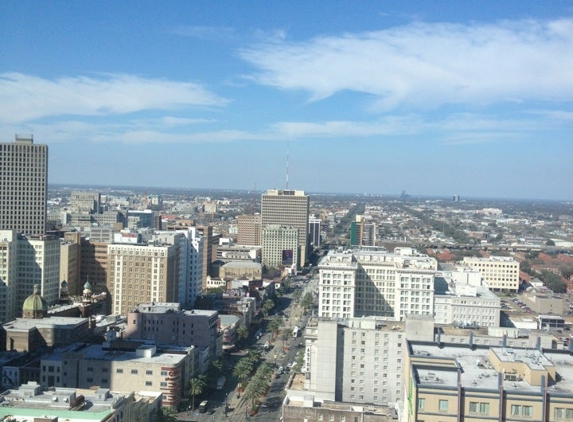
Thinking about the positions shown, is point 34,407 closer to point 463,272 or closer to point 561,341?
point 561,341

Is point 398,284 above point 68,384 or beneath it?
above

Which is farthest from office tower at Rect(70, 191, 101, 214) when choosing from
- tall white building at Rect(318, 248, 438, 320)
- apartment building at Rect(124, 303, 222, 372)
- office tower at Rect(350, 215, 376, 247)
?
tall white building at Rect(318, 248, 438, 320)

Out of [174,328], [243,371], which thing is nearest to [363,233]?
[174,328]

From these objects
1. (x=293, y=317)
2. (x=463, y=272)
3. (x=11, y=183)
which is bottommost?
(x=293, y=317)

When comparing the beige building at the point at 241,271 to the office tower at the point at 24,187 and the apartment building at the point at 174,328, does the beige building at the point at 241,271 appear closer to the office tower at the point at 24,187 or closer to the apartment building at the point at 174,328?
the office tower at the point at 24,187

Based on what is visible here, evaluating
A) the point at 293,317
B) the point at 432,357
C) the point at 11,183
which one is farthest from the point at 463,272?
the point at 11,183

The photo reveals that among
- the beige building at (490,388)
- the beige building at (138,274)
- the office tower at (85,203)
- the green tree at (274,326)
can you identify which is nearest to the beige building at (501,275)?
the green tree at (274,326)
